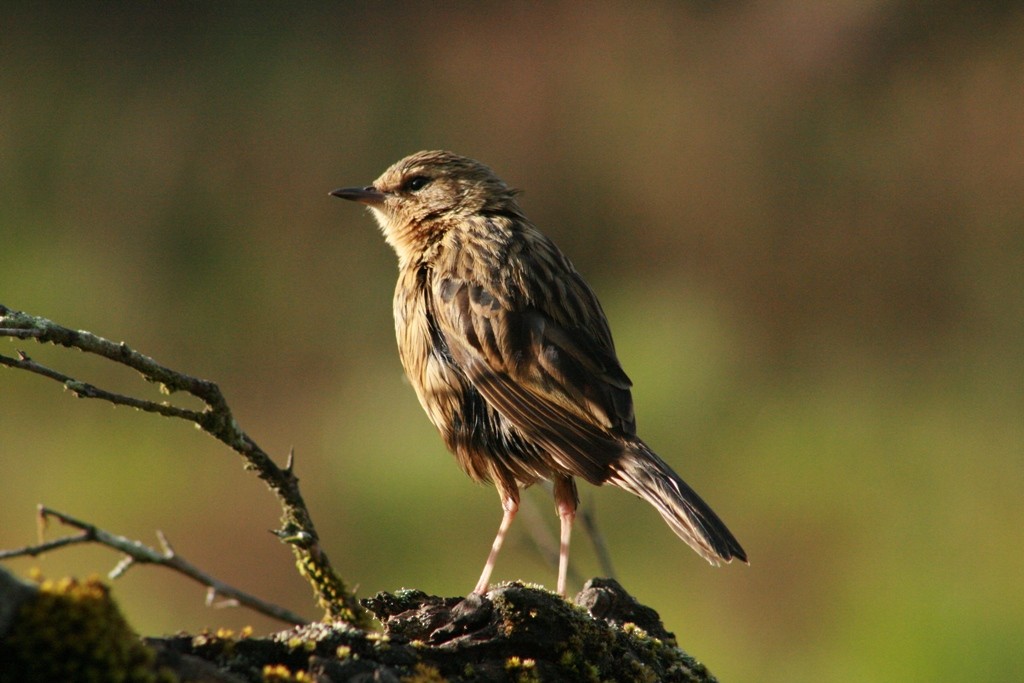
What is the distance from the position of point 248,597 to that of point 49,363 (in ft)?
34.3

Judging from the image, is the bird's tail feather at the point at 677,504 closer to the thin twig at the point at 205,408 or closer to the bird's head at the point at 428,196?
the thin twig at the point at 205,408

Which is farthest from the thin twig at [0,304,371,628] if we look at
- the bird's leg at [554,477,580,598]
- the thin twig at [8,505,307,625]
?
the bird's leg at [554,477,580,598]

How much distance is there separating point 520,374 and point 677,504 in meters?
0.93

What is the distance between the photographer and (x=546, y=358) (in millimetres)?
4457

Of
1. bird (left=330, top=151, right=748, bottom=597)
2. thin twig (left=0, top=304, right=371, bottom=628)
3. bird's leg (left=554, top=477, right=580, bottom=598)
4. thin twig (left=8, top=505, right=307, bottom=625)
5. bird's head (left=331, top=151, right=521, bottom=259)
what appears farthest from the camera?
bird's head (left=331, top=151, right=521, bottom=259)

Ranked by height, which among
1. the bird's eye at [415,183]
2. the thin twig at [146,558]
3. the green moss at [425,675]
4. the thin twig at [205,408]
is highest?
the bird's eye at [415,183]

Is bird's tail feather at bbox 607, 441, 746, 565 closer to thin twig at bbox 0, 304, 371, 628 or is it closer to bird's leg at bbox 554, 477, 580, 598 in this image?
bird's leg at bbox 554, 477, 580, 598

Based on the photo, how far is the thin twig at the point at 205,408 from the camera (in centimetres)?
244

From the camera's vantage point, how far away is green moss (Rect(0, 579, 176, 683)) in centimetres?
189

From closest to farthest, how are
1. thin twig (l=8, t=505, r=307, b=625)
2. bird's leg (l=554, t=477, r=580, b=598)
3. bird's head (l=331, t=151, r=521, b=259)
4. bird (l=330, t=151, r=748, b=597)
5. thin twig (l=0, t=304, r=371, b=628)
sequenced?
1. thin twig (l=8, t=505, r=307, b=625)
2. thin twig (l=0, t=304, r=371, b=628)
3. bird (l=330, t=151, r=748, b=597)
4. bird's leg (l=554, t=477, r=580, b=598)
5. bird's head (l=331, t=151, r=521, b=259)

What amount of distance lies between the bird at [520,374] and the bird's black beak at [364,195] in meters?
0.77

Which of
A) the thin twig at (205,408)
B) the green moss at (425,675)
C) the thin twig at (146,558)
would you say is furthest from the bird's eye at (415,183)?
the thin twig at (146,558)

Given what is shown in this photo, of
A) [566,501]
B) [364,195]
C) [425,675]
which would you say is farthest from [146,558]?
[364,195]

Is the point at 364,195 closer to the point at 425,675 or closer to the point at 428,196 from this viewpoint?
the point at 428,196
